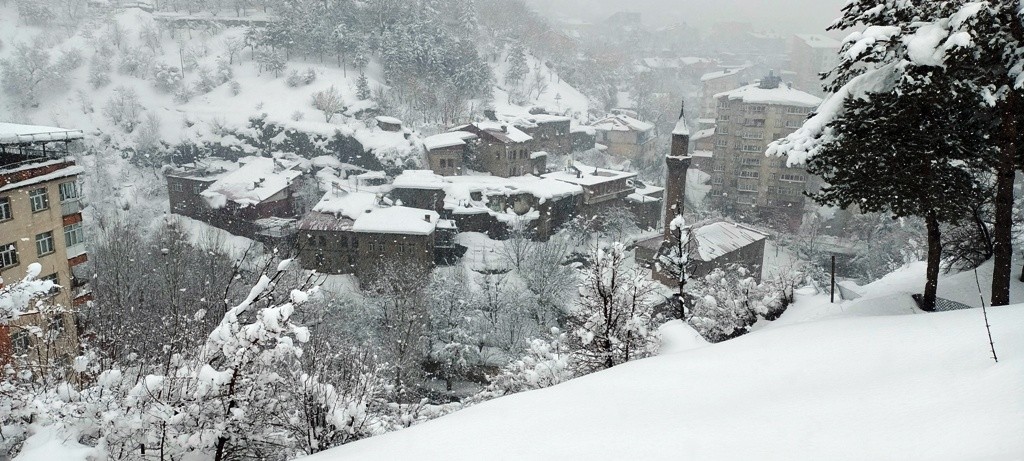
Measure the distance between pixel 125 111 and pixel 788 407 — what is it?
6623cm

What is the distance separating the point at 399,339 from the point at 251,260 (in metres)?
11.9

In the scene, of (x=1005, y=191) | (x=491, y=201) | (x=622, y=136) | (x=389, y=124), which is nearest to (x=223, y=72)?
(x=389, y=124)

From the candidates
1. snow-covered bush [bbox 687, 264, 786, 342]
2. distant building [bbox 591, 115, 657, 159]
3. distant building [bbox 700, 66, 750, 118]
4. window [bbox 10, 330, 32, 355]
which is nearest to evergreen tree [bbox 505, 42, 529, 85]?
distant building [bbox 591, 115, 657, 159]

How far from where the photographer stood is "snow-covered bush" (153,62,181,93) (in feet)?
208

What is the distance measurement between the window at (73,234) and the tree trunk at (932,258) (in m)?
21.0

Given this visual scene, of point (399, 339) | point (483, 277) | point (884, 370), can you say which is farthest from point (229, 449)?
point (483, 277)

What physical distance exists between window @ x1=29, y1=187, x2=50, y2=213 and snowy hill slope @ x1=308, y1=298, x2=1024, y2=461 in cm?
1384

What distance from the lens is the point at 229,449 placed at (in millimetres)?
8508

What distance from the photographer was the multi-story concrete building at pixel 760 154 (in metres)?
51.8

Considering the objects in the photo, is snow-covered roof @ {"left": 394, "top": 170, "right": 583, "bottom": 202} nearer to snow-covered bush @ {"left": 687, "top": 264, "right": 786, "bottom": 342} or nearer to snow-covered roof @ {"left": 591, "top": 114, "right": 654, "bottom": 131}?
snow-covered bush @ {"left": 687, "top": 264, "right": 786, "bottom": 342}

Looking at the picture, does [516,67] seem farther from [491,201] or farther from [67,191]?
[67,191]

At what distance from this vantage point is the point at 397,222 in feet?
118

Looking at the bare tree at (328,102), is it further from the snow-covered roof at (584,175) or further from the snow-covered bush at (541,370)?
the snow-covered bush at (541,370)

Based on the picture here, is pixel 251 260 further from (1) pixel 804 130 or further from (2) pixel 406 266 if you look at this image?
(1) pixel 804 130
